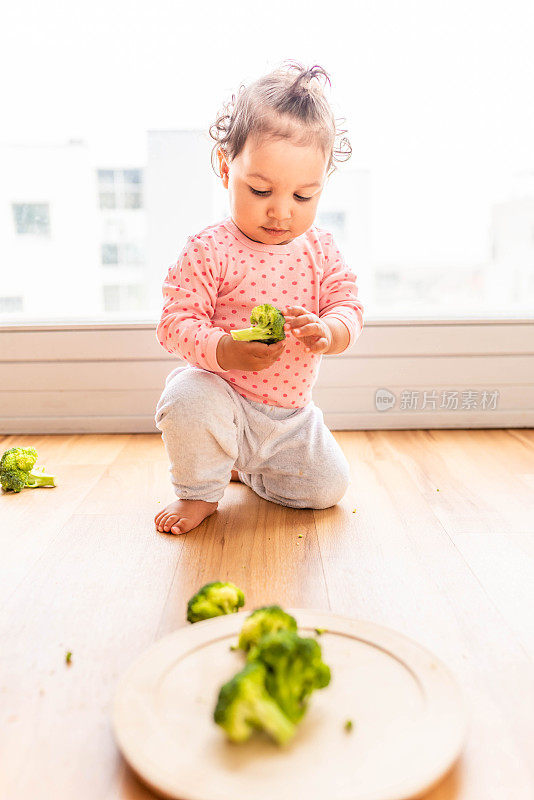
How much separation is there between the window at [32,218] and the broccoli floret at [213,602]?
153 cm

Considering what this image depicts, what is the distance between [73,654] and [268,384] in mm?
664

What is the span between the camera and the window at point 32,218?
2.11 metres

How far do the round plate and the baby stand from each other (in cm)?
52

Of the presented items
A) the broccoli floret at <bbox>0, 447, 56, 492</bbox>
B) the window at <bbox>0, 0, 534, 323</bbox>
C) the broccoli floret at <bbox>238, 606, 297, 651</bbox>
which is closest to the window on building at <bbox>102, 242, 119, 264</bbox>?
the window at <bbox>0, 0, 534, 323</bbox>

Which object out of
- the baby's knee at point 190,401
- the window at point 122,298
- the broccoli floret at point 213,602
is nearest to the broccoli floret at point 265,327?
the baby's knee at point 190,401

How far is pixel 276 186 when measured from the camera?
1226 millimetres

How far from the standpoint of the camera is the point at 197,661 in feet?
2.55

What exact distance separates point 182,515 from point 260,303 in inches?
16.5

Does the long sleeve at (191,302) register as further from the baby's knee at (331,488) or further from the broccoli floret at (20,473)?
the broccoli floret at (20,473)

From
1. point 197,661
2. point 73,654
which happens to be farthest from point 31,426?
point 197,661

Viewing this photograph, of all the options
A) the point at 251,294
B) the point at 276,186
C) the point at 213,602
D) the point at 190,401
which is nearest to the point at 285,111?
the point at 276,186

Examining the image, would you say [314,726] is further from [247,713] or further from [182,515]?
[182,515]

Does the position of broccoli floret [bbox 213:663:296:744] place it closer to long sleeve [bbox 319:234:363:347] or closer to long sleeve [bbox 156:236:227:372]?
long sleeve [bbox 156:236:227:372]

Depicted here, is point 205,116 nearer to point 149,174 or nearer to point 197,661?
point 149,174
